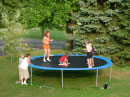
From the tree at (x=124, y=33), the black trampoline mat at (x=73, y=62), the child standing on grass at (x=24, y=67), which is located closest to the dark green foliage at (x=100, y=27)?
the tree at (x=124, y=33)

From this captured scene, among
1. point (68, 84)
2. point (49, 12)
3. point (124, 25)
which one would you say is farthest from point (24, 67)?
point (49, 12)

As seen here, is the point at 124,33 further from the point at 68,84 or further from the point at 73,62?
the point at 68,84

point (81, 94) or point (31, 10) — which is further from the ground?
point (31, 10)

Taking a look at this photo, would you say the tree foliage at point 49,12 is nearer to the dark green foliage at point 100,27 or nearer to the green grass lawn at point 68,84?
the dark green foliage at point 100,27

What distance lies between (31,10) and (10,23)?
484cm

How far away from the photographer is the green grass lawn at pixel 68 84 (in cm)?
1054

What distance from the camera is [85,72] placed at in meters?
15.0

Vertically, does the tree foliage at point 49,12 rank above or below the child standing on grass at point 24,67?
above

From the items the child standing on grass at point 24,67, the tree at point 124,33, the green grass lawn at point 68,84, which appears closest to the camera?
the green grass lawn at point 68,84

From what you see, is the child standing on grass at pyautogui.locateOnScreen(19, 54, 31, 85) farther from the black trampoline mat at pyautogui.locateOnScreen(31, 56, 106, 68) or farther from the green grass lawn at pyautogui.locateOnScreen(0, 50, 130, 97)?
the black trampoline mat at pyautogui.locateOnScreen(31, 56, 106, 68)

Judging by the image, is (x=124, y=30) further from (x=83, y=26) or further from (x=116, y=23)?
(x=83, y=26)

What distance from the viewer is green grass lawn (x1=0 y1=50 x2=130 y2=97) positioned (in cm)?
1054

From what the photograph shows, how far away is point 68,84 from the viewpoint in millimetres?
12258

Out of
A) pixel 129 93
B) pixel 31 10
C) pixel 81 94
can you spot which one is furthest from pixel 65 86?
pixel 31 10
